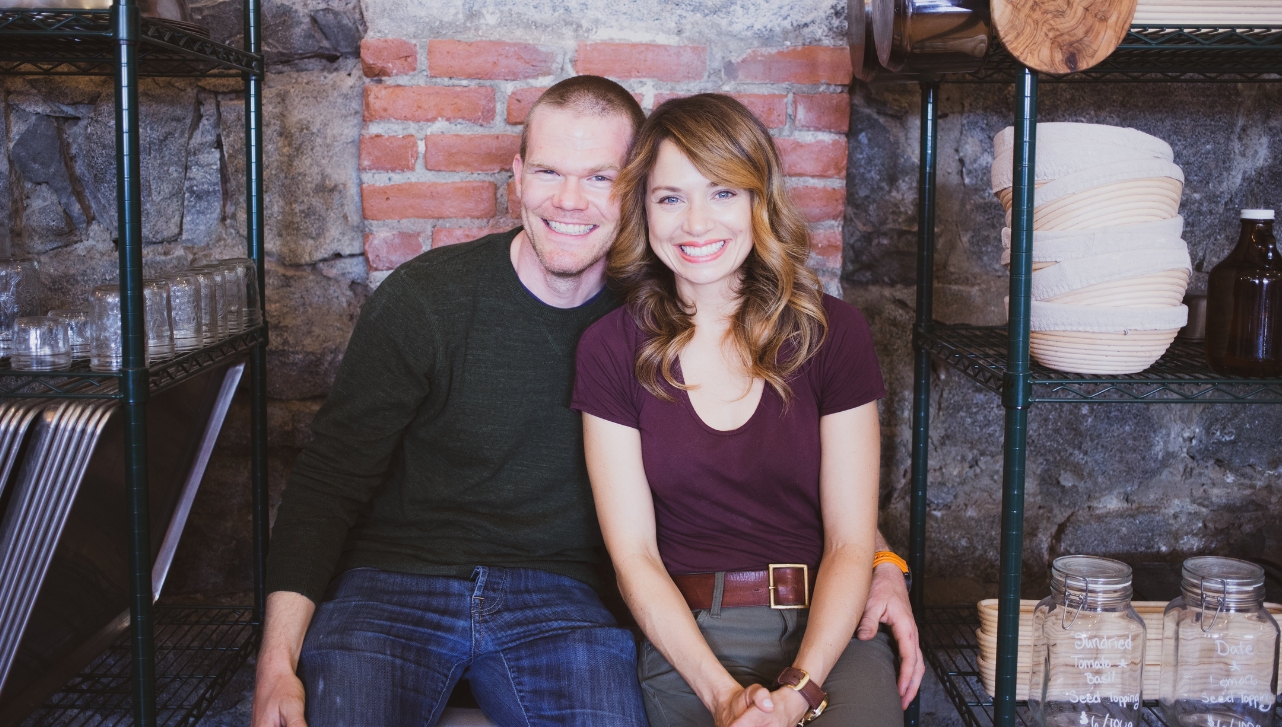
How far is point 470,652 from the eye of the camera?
63.3 inches

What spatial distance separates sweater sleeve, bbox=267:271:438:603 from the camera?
166 centimetres

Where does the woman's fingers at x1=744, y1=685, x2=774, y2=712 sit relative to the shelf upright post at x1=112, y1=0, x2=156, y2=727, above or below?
below

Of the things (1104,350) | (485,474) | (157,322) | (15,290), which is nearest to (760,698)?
(485,474)

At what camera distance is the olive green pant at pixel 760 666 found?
1.45 m

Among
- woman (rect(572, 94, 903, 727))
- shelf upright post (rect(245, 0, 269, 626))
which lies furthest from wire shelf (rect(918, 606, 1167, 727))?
shelf upright post (rect(245, 0, 269, 626))

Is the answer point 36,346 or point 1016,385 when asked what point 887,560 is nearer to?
point 1016,385

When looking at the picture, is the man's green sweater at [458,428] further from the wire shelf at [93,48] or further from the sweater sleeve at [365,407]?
the wire shelf at [93,48]

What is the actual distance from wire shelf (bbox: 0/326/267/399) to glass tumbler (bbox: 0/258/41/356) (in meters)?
0.10

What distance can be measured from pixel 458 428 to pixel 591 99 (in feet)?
1.97

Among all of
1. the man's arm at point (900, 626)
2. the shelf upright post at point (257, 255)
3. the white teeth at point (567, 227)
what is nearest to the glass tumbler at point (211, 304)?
the shelf upright post at point (257, 255)

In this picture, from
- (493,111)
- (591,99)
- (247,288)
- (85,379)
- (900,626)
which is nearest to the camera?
(85,379)

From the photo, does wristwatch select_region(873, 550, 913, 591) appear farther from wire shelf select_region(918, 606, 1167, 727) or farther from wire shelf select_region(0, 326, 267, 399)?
wire shelf select_region(0, 326, 267, 399)

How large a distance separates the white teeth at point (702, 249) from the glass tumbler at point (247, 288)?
2.69ft

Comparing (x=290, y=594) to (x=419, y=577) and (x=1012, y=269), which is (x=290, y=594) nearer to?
(x=419, y=577)
